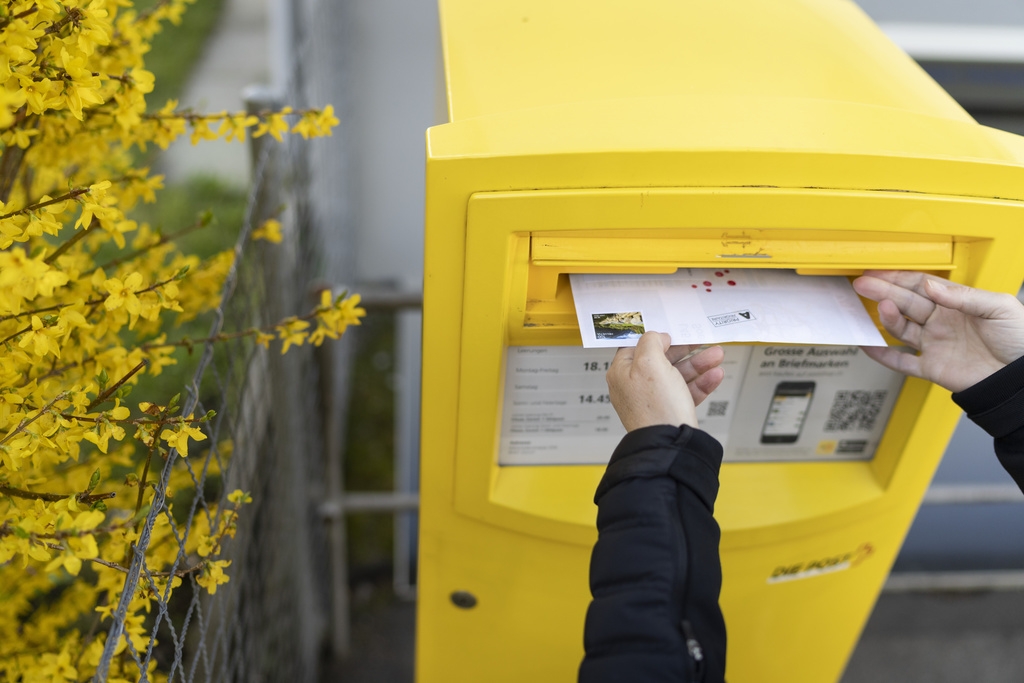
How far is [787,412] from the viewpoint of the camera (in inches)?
55.4

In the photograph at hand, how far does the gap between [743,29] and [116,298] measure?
1.11 m

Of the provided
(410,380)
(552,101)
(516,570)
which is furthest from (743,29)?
(410,380)

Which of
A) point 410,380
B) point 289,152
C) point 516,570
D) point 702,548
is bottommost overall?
point 410,380

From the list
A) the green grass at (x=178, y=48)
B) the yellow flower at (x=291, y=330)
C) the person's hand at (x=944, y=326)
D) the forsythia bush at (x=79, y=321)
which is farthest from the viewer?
the green grass at (x=178, y=48)

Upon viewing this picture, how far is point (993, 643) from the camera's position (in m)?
2.63

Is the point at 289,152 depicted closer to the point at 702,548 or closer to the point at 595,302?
the point at 595,302

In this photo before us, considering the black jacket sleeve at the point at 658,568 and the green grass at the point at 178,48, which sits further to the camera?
the green grass at the point at 178,48

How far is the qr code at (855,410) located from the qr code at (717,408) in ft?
0.64

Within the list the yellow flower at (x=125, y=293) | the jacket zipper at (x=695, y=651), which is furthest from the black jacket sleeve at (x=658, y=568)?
the yellow flower at (x=125, y=293)

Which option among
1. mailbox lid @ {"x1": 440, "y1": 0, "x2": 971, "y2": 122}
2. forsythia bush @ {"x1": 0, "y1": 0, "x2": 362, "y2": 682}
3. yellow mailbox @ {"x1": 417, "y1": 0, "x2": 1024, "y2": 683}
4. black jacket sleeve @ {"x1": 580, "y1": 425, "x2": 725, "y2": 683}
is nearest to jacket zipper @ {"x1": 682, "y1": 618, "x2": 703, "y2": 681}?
black jacket sleeve @ {"x1": 580, "y1": 425, "x2": 725, "y2": 683}

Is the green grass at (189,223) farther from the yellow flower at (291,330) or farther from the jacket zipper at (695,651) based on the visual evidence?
the jacket zipper at (695,651)

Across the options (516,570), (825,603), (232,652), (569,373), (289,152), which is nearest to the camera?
(569,373)

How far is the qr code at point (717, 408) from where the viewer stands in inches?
54.8

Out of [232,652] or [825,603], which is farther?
[232,652]
